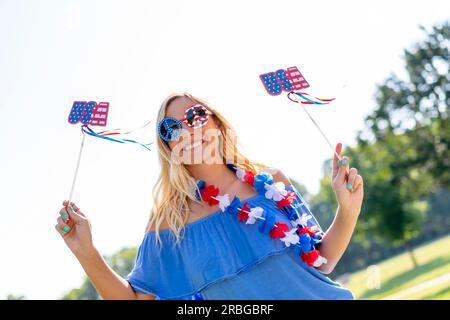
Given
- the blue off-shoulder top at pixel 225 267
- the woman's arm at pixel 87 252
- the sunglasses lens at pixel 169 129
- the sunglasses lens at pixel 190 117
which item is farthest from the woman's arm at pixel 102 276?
the sunglasses lens at pixel 190 117

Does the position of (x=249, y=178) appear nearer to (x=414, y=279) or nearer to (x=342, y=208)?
(x=342, y=208)

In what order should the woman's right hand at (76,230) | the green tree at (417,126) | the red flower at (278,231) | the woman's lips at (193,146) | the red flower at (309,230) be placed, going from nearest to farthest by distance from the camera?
the woman's right hand at (76,230)
the red flower at (278,231)
the red flower at (309,230)
the woman's lips at (193,146)
the green tree at (417,126)

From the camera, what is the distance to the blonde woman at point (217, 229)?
3.22 m

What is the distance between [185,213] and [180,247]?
0.19m

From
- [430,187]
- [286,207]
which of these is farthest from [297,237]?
[430,187]

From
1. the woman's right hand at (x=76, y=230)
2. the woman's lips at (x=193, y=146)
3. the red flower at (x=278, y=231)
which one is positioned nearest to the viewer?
the woman's right hand at (x=76, y=230)

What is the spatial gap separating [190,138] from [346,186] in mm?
793

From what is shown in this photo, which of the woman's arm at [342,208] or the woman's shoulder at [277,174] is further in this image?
the woman's shoulder at [277,174]

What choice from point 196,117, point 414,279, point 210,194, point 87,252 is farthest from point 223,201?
point 414,279

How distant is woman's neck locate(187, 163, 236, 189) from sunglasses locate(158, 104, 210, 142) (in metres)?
0.21

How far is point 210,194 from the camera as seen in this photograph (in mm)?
3469

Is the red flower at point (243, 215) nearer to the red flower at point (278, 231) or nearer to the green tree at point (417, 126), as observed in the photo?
the red flower at point (278, 231)
